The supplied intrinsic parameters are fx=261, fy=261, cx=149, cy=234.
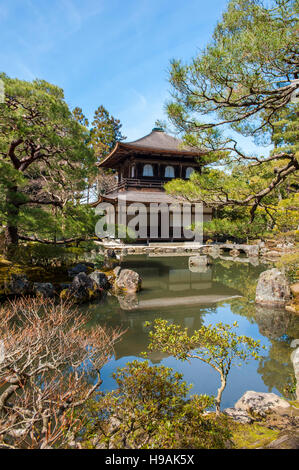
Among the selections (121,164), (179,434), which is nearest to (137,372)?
(179,434)

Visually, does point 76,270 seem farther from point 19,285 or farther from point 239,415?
point 239,415

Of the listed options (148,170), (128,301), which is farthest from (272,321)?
(148,170)

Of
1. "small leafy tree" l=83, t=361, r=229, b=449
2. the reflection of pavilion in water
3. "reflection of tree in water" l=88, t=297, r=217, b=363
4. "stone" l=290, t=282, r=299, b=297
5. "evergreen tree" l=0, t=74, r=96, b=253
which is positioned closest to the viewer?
"small leafy tree" l=83, t=361, r=229, b=449

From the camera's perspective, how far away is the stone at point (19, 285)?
6.68m

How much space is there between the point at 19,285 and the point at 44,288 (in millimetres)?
615

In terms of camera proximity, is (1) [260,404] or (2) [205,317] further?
(2) [205,317]

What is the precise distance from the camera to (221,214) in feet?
18.9

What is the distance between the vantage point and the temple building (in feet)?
59.9

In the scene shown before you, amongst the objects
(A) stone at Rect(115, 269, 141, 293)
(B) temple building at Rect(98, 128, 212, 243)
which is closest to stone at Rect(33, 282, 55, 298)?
(A) stone at Rect(115, 269, 141, 293)

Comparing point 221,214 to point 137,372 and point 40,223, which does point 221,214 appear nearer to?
point 137,372

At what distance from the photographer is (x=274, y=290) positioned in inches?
285

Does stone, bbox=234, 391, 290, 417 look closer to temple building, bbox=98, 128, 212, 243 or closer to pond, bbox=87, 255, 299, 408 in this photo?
pond, bbox=87, 255, 299, 408

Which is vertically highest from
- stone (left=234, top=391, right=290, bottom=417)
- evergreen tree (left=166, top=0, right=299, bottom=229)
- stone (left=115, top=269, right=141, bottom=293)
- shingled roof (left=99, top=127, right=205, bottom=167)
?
shingled roof (left=99, top=127, right=205, bottom=167)

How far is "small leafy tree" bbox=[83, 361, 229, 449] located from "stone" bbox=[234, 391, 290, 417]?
651mm
